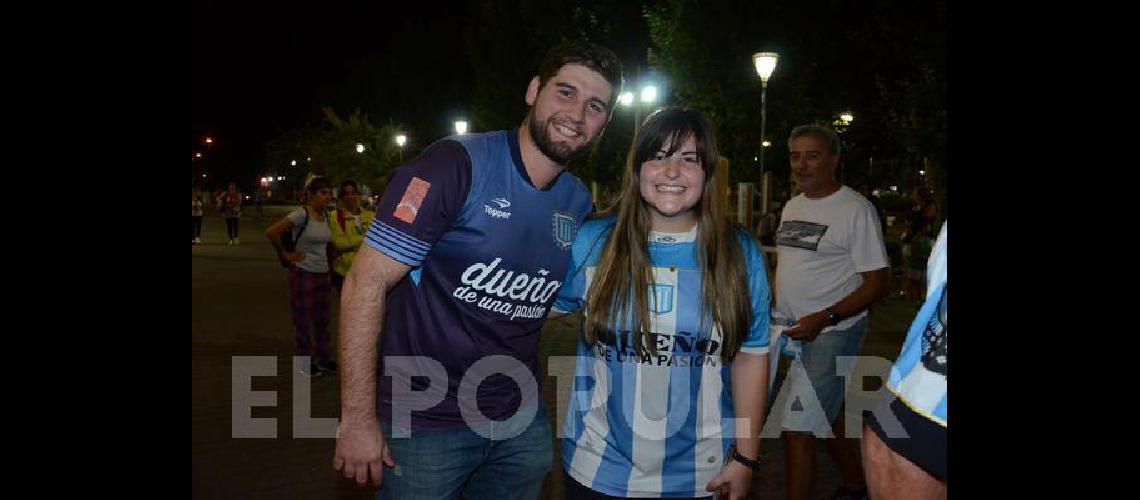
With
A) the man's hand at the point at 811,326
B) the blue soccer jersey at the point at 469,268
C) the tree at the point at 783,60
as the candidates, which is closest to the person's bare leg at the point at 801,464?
the man's hand at the point at 811,326

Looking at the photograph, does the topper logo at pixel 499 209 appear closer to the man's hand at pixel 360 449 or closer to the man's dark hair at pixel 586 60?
the man's dark hair at pixel 586 60

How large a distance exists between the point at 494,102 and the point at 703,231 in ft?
144

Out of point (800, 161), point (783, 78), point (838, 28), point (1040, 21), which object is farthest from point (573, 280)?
point (838, 28)

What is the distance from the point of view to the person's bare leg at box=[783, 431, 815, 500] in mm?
4469

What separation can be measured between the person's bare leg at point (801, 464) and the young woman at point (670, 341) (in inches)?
75.3

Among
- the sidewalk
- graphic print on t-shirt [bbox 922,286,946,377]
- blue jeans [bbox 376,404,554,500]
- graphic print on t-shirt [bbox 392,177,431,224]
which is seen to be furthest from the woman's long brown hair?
the sidewalk

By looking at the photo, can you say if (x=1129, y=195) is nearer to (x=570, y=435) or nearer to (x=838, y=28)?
(x=570, y=435)

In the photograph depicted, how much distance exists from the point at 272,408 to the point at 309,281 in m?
1.71

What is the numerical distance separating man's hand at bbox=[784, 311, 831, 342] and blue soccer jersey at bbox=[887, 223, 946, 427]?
296cm

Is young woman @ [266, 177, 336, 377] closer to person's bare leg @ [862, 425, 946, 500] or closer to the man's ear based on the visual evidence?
the man's ear

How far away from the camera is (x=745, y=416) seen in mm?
2719

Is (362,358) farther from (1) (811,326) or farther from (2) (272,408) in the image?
(2) (272,408)

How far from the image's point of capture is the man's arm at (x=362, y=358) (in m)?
2.40

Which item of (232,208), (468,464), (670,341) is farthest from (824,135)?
(232,208)
